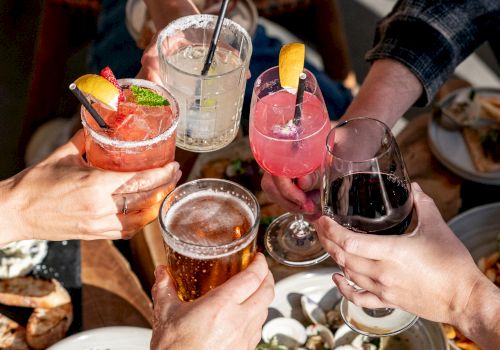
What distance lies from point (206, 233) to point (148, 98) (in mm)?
360

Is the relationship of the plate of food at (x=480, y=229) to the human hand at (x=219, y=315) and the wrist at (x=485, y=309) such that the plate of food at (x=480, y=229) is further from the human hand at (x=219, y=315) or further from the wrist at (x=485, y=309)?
the human hand at (x=219, y=315)

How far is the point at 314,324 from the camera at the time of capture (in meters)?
2.04

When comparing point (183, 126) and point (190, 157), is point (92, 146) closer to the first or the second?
point (183, 126)

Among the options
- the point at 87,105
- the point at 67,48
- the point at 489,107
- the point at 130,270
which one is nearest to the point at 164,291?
the point at 87,105

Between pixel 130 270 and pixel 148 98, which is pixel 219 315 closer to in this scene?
pixel 148 98

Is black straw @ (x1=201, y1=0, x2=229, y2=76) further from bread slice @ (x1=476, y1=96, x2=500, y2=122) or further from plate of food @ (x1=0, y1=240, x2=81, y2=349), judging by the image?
bread slice @ (x1=476, y1=96, x2=500, y2=122)

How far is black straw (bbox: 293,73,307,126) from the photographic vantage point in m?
1.65

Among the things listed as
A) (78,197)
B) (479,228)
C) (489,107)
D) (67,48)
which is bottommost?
(67,48)

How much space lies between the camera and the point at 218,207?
161cm

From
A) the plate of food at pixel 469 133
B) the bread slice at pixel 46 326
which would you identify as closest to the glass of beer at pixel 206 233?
the bread slice at pixel 46 326

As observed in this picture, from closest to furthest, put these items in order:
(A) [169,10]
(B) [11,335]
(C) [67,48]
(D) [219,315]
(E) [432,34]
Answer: (D) [219,315] < (B) [11,335] < (A) [169,10] < (E) [432,34] < (C) [67,48]

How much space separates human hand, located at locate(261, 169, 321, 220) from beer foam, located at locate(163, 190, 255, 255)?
16.3 inches

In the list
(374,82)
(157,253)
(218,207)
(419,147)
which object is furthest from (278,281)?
(419,147)

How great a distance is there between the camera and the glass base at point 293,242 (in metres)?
2.18
